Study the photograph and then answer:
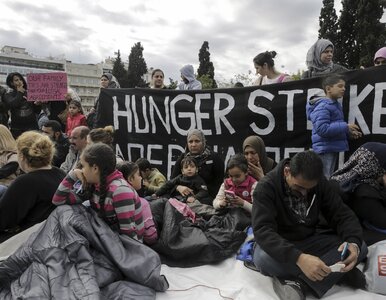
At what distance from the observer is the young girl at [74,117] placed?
6.39 metres

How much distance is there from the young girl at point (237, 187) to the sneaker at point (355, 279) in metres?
1.18

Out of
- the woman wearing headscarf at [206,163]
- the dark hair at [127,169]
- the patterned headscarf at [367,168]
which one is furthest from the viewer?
the woman wearing headscarf at [206,163]

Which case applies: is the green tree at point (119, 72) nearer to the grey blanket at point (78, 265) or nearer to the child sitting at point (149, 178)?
the child sitting at point (149, 178)

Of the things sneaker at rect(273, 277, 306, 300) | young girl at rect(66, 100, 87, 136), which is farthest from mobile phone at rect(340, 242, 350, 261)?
young girl at rect(66, 100, 87, 136)

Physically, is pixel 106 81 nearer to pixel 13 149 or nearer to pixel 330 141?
pixel 13 149

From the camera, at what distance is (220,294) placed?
264 centimetres

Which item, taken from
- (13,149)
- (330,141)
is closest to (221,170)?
(330,141)

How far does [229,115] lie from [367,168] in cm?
251

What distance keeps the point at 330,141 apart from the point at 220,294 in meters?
2.42

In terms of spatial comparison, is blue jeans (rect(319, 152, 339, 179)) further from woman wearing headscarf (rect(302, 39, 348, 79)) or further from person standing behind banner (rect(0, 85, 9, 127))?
person standing behind banner (rect(0, 85, 9, 127))

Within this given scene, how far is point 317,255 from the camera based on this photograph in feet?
8.93

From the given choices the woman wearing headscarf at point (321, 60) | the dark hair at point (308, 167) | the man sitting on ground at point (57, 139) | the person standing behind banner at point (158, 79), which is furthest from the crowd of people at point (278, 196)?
the person standing behind banner at point (158, 79)

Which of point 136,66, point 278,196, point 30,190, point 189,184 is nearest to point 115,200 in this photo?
point 30,190

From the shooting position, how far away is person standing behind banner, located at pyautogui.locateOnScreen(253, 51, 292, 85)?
5172 millimetres
